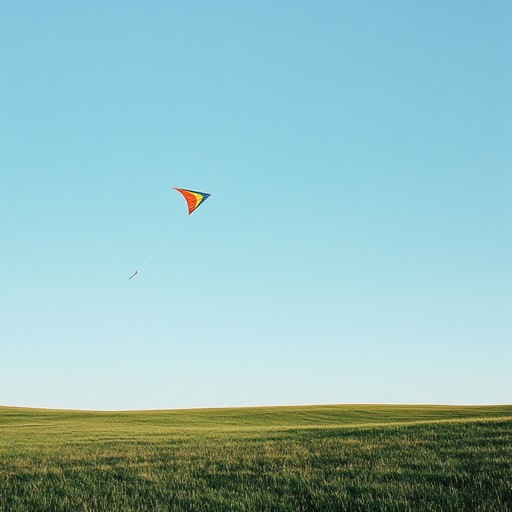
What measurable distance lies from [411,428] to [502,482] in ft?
45.2

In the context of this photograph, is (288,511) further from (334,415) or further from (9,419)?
(9,419)

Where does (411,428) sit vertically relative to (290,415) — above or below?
above

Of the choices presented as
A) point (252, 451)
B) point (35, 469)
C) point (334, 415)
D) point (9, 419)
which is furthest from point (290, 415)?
point (35, 469)

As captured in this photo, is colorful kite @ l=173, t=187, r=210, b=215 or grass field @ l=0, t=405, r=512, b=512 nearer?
grass field @ l=0, t=405, r=512, b=512

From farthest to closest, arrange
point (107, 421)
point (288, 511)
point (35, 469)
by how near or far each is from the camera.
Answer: point (107, 421) → point (35, 469) → point (288, 511)

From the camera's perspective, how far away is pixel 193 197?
82.0 feet

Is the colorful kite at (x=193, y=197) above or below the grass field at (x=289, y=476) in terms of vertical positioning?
above

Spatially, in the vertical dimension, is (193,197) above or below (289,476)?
above

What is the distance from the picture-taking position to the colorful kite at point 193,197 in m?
24.8

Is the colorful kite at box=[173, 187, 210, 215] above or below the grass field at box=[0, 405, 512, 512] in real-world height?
above

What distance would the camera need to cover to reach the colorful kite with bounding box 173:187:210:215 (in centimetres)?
2480

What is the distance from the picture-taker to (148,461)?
16234 millimetres

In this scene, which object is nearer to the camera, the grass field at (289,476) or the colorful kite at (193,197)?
the grass field at (289,476)

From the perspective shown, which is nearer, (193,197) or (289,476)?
(289,476)
